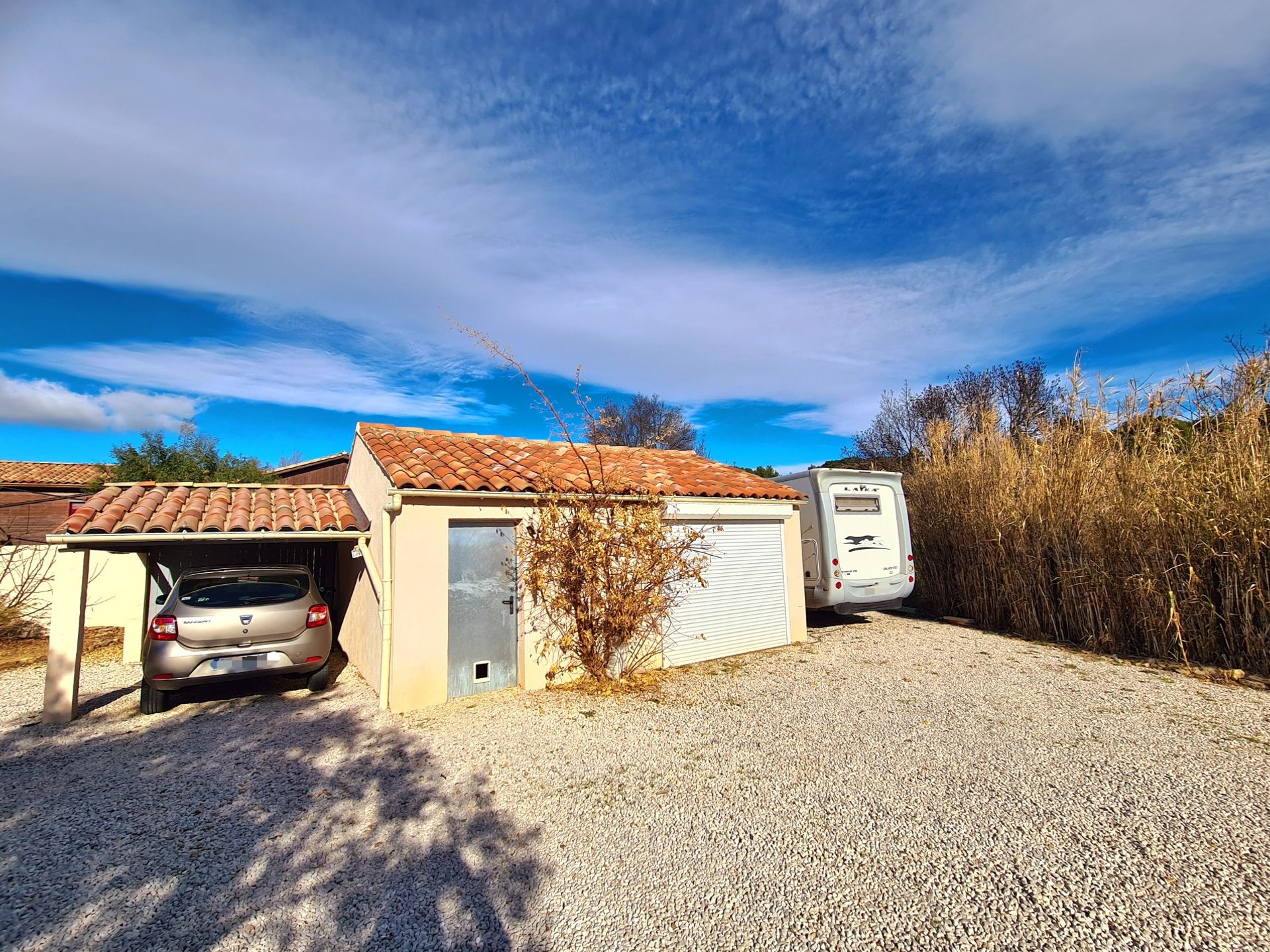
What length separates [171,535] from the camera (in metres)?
6.23

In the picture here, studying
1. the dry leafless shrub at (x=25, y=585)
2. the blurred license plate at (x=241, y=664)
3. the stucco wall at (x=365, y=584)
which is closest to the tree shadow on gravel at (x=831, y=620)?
the stucco wall at (x=365, y=584)

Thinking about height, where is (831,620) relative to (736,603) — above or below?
below

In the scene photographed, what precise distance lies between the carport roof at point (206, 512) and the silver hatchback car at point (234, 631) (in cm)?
59

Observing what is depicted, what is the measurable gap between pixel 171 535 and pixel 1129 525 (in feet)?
40.0

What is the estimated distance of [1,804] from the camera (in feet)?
14.2


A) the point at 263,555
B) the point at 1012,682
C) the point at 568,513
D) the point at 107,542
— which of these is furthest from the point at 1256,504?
the point at 263,555

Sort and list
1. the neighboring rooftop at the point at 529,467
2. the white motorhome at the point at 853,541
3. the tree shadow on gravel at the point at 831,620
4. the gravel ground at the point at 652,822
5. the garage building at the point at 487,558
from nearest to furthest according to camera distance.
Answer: the gravel ground at the point at 652,822, the garage building at the point at 487,558, the neighboring rooftop at the point at 529,467, the white motorhome at the point at 853,541, the tree shadow on gravel at the point at 831,620

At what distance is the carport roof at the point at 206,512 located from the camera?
20.5ft

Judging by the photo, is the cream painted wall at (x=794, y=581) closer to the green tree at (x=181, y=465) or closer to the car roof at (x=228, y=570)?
the car roof at (x=228, y=570)

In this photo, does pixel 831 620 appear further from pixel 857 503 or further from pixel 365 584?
pixel 365 584

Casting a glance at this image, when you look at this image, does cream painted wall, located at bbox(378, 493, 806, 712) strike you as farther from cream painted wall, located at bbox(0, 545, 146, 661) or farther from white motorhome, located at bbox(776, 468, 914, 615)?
cream painted wall, located at bbox(0, 545, 146, 661)

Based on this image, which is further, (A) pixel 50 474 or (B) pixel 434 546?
(A) pixel 50 474

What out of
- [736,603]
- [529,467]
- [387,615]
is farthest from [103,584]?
[736,603]

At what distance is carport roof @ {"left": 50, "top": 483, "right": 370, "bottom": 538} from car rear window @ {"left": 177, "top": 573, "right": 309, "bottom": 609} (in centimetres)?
59
